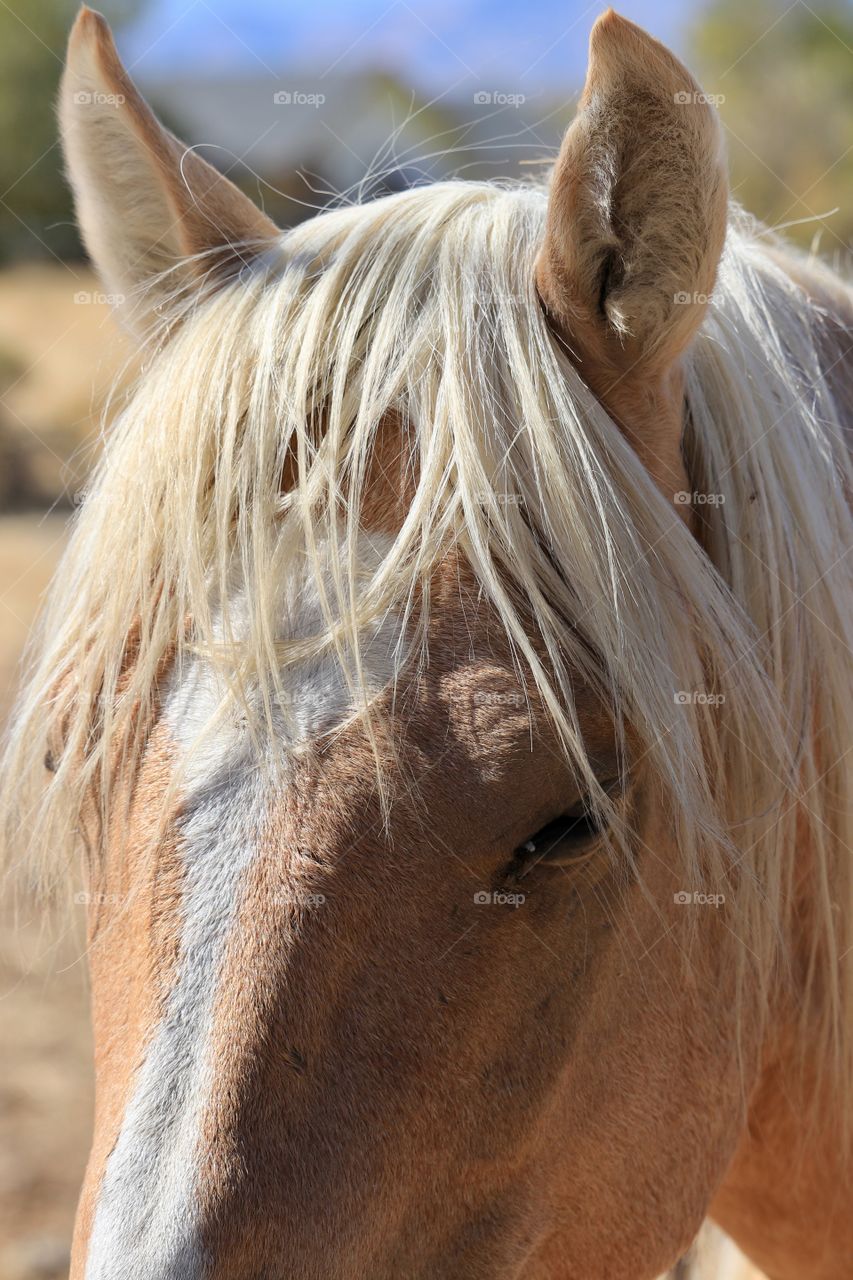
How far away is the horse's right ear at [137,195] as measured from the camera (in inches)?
59.6

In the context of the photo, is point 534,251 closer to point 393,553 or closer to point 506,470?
point 506,470

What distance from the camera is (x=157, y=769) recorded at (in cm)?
126

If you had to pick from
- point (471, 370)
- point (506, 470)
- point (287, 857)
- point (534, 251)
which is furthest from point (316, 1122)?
point (534, 251)

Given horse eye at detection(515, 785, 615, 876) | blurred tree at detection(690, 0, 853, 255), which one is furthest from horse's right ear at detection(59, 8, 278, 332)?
blurred tree at detection(690, 0, 853, 255)

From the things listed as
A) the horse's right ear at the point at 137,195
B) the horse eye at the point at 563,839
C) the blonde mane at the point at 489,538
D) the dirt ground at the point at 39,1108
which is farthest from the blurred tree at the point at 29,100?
the horse eye at the point at 563,839

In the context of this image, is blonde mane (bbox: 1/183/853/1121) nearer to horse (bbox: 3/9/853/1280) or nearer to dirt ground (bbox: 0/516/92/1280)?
horse (bbox: 3/9/853/1280)

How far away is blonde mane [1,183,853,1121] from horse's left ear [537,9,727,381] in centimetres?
7

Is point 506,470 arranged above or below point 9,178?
below

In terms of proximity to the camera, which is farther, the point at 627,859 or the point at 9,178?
the point at 9,178

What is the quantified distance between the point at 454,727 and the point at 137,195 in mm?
1014

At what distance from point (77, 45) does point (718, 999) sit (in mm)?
1552

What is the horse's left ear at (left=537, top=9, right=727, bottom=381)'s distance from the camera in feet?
3.80

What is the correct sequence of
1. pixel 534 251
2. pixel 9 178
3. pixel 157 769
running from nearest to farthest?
pixel 157 769 < pixel 534 251 < pixel 9 178

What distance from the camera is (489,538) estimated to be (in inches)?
50.3
